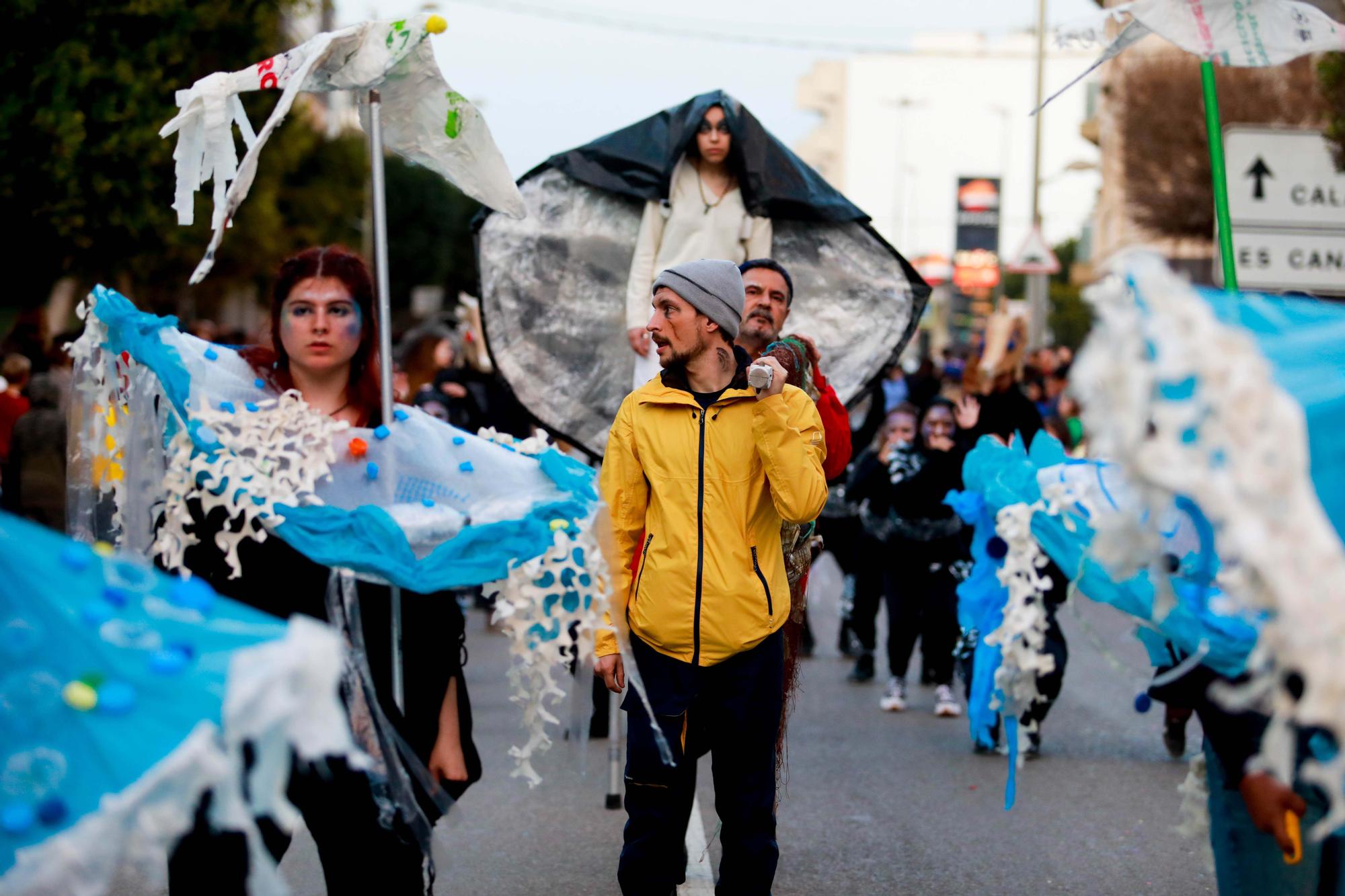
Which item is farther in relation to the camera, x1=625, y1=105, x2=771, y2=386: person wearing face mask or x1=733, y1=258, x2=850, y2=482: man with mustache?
x1=625, y1=105, x2=771, y2=386: person wearing face mask

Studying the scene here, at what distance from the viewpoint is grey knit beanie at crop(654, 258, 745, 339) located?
451 cm

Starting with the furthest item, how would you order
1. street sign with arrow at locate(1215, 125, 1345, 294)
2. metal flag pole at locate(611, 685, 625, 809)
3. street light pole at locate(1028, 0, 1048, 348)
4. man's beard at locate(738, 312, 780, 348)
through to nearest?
street light pole at locate(1028, 0, 1048, 348) < street sign with arrow at locate(1215, 125, 1345, 294) < metal flag pole at locate(611, 685, 625, 809) < man's beard at locate(738, 312, 780, 348)

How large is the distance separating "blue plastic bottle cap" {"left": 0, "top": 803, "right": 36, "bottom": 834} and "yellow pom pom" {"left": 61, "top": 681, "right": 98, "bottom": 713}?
16 centimetres

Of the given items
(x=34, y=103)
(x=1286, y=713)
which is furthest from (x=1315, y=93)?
(x=1286, y=713)

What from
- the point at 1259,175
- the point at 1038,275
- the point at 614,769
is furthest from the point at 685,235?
the point at 1038,275

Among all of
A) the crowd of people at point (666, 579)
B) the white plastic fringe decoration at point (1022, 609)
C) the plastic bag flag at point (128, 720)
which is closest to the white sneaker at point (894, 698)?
the crowd of people at point (666, 579)

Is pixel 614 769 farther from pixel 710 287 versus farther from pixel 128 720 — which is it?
pixel 128 720

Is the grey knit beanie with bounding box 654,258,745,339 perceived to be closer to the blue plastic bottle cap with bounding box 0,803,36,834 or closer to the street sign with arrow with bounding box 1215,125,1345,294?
the blue plastic bottle cap with bounding box 0,803,36,834

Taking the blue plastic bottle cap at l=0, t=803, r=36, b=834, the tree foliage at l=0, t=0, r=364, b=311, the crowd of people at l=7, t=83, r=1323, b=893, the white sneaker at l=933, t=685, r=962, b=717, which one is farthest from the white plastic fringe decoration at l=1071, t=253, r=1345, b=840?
the tree foliage at l=0, t=0, r=364, b=311

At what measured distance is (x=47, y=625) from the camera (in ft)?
8.32

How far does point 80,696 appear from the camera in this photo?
8.13 feet

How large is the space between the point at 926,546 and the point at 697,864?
13.2 ft

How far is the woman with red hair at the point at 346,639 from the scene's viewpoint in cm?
368

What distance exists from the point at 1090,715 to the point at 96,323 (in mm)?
6430
